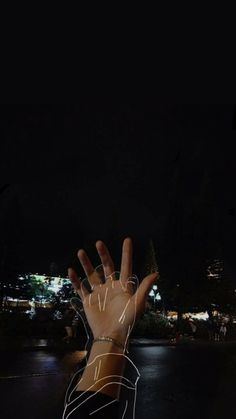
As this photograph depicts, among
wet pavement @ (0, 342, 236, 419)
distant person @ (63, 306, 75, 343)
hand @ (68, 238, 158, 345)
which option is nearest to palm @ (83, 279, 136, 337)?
hand @ (68, 238, 158, 345)

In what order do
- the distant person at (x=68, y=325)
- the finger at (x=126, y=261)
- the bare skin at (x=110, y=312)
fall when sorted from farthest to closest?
the distant person at (x=68, y=325)
the finger at (x=126, y=261)
the bare skin at (x=110, y=312)

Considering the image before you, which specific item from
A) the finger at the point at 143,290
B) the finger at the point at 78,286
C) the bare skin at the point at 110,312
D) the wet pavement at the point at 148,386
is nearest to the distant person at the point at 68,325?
the wet pavement at the point at 148,386

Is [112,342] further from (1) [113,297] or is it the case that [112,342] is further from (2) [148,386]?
(2) [148,386]

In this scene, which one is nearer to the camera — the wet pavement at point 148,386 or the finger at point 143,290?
the finger at point 143,290

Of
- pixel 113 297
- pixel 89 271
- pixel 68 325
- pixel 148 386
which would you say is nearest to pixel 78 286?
pixel 89 271

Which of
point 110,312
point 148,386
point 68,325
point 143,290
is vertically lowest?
point 148,386

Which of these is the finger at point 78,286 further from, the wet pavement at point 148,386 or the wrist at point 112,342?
the wet pavement at point 148,386
